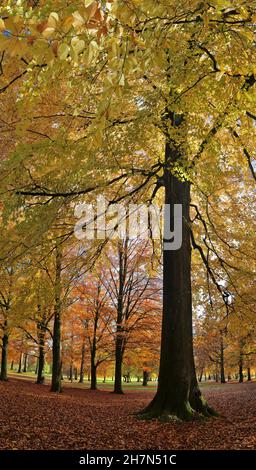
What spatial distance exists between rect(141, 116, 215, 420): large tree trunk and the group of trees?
2 cm

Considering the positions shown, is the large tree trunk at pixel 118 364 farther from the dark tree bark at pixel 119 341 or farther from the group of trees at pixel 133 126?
the group of trees at pixel 133 126

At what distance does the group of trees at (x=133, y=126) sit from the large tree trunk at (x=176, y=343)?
0.07 ft

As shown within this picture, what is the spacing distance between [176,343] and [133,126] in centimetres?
451

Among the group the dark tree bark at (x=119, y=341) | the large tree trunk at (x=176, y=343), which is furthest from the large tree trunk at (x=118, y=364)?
the large tree trunk at (x=176, y=343)

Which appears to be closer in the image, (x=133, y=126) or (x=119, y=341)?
(x=133, y=126)

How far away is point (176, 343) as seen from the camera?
8.08 meters

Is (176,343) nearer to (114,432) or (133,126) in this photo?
(114,432)

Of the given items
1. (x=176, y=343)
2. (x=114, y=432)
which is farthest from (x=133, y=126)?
(x=114, y=432)

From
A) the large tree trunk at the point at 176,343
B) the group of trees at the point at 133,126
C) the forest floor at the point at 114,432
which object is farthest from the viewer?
the large tree trunk at the point at 176,343

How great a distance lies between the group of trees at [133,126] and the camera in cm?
237

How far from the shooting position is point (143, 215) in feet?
37.7

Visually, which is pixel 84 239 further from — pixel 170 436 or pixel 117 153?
pixel 170 436

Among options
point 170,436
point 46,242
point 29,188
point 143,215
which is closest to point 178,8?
point 29,188
